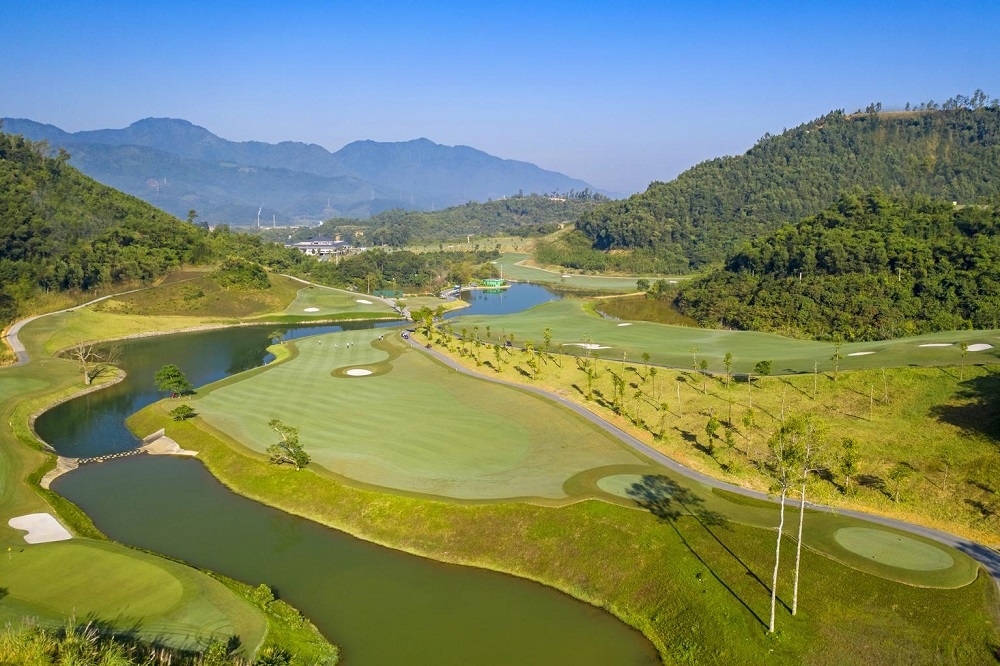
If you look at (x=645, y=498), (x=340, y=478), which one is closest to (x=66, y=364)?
(x=340, y=478)

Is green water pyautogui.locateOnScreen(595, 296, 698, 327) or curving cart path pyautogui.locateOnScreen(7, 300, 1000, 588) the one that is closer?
curving cart path pyautogui.locateOnScreen(7, 300, 1000, 588)

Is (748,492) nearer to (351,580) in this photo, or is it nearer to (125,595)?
(351,580)

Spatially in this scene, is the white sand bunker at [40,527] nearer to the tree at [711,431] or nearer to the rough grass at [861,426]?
the rough grass at [861,426]

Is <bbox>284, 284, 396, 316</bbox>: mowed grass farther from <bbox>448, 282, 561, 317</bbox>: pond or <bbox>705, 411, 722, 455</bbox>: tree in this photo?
<bbox>705, 411, 722, 455</bbox>: tree

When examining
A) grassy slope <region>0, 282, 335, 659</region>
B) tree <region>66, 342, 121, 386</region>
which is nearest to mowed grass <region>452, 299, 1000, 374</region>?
grassy slope <region>0, 282, 335, 659</region>

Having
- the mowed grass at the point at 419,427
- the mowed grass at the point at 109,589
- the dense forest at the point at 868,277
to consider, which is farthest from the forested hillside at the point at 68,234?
the dense forest at the point at 868,277

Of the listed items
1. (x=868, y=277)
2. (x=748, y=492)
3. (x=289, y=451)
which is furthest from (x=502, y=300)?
(x=748, y=492)

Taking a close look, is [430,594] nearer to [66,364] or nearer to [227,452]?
[227,452]
